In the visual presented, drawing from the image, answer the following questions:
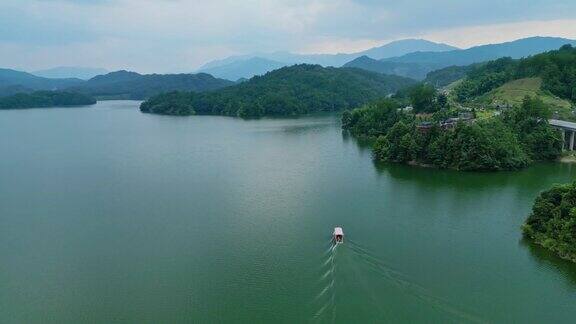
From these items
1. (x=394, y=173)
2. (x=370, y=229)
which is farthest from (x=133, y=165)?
(x=370, y=229)

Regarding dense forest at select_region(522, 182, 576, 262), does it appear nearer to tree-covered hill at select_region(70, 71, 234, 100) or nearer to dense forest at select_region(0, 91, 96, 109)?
dense forest at select_region(0, 91, 96, 109)

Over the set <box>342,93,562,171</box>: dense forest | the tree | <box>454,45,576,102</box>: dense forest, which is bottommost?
<box>342,93,562,171</box>: dense forest

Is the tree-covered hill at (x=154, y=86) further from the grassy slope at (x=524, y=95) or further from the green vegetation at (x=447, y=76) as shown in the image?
the grassy slope at (x=524, y=95)

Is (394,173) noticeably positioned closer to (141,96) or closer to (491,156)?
(491,156)

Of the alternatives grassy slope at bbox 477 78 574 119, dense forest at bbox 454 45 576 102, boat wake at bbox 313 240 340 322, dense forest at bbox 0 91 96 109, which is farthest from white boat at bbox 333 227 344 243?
dense forest at bbox 0 91 96 109

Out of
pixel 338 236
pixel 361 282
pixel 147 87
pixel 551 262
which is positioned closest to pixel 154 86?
pixel 147 87
